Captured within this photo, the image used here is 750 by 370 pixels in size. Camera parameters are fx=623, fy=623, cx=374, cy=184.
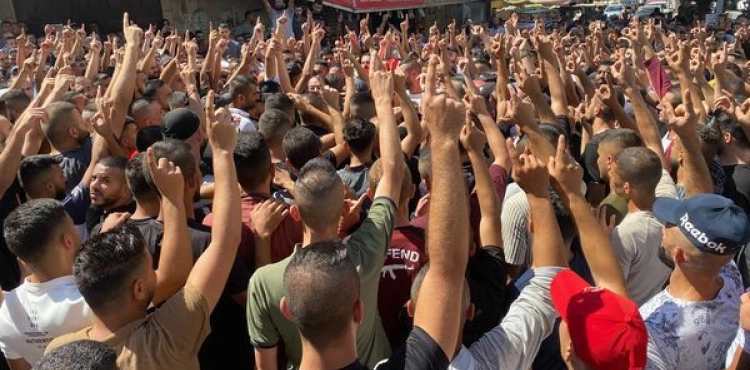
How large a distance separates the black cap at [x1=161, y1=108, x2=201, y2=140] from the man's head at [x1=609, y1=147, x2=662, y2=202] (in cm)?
262

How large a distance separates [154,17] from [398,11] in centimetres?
772

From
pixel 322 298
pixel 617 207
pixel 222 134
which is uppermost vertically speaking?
pixel 222 134

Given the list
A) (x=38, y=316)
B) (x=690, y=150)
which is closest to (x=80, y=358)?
(x=38, y=316)

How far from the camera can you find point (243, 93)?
6039mm

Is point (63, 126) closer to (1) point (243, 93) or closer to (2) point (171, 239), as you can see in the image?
(1) point (243, 93)

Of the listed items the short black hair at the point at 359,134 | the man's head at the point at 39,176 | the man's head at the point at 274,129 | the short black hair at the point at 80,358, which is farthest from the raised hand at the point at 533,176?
the man's head at the point at 39,176

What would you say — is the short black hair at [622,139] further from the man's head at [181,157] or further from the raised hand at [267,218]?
the man's head at [181,157]

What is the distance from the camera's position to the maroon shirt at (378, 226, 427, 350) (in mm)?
2795

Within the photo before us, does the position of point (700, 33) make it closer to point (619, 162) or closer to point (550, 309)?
point (619, 162)

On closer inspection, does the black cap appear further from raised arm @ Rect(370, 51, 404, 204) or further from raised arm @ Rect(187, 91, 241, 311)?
raised arm @ Rect(370, 51, 404, 204)

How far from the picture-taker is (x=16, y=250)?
8.00 feet

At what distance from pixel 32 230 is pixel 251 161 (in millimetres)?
1137

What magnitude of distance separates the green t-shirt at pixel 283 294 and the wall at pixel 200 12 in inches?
685

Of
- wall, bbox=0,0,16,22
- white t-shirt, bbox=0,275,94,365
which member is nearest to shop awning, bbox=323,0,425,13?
wall, bbox=0,0,16,22
